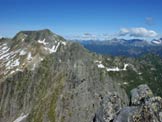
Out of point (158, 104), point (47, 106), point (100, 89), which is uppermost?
point (158, 104)

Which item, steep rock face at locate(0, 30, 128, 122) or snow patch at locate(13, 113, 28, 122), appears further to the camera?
snow patch at locate(13, 113, 28, 122)

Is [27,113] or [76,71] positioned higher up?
[76,71]

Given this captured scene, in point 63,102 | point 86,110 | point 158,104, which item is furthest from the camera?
point 63,102

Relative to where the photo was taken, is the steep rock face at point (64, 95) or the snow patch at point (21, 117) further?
the snow patch at point (21, 117)

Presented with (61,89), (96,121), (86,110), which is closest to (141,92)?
(96,121)

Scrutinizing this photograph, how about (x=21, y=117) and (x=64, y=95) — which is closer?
(x=64, y=95)

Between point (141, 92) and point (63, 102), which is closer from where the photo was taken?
point (141, 92)

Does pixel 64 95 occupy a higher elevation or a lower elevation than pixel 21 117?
higher

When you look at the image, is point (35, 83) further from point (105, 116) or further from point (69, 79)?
point (105, 116)

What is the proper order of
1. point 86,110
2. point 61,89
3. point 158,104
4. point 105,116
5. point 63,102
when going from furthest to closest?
point 61,89, point 63,102, point 86,110, point 105,116, point 158,104

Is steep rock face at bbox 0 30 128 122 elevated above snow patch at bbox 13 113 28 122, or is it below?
above

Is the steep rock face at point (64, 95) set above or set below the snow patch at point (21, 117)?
above
